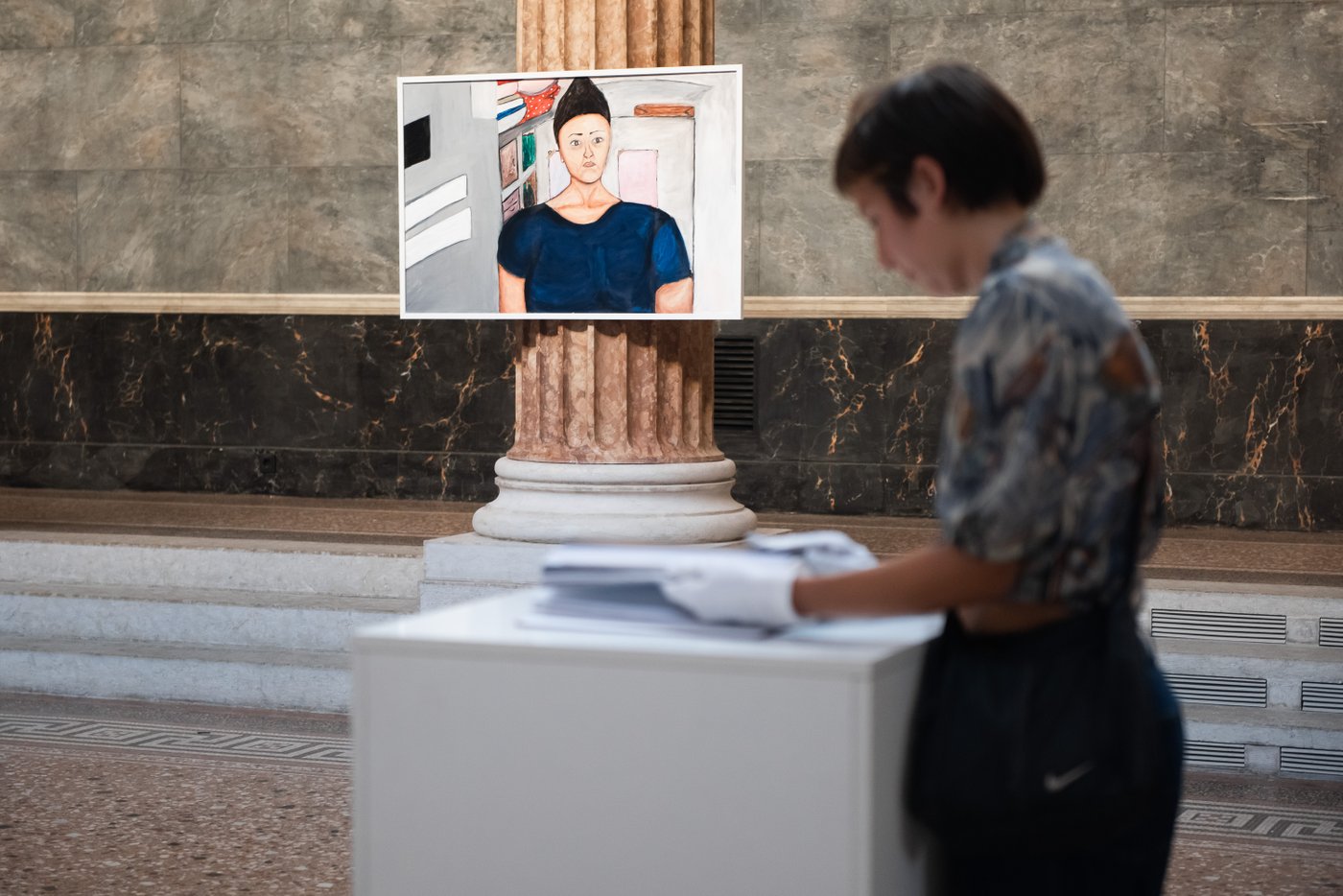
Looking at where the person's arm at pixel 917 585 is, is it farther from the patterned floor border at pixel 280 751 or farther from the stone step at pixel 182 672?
the stone step at pixel 182 672

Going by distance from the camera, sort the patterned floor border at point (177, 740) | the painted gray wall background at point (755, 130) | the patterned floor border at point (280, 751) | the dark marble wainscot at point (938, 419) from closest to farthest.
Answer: the patterned floor border at point (280, 751), the patterned floor border at point (177, 740), the dark marble wainscot at point (938, 419), the painted gray wall background at point (755, 130)

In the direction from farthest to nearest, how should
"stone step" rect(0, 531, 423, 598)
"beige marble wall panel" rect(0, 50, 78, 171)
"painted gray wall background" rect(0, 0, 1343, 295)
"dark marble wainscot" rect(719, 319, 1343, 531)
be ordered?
1. "beige marble wall panel" rect(0, 50, 78, 171)
2. "painted gray wall background" rect(0, 0, 1343, 295)
3. "dark marble wainscot" rect(719, 319, 1343, 531)
4. "stone step" rect(0, 531, 423, 598)

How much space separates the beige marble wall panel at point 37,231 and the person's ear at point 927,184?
33.3 feet

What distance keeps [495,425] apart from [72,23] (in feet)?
12.7

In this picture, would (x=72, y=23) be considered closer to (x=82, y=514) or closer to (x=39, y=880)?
(x=82, y=514)

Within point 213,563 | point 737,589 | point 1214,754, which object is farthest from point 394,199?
point 737,589

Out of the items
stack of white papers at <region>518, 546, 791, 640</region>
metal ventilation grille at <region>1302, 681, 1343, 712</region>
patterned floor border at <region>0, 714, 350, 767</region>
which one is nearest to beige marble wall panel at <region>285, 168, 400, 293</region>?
patterned floor border at <region>0, 714, 350, 767</region>

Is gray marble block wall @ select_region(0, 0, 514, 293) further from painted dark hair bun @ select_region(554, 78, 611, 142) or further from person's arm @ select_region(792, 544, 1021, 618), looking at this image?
person's arm @ select_region(792, 544, 1021, 618)

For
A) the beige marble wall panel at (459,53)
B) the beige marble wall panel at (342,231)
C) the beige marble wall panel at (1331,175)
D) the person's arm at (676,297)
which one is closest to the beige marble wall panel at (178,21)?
the beige marble wall panel at (459,53)

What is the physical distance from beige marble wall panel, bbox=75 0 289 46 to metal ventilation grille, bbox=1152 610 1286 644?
6.92 metres

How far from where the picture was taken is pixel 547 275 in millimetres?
6223

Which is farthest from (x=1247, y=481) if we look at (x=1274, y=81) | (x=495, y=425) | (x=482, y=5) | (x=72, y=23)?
(x=72, y=23)

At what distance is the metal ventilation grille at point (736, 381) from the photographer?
1002 cm

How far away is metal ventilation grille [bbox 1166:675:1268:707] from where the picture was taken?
5.93 m
